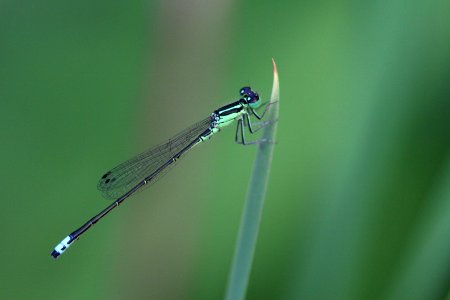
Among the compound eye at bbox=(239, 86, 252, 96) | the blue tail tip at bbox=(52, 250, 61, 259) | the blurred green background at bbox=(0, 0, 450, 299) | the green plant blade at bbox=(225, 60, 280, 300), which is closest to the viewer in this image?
the green plant blade at bbox=(225, 60, 280, 300)

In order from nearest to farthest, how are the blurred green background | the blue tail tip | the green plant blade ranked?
the green plant blade < the blurred green background < the blue tail tip

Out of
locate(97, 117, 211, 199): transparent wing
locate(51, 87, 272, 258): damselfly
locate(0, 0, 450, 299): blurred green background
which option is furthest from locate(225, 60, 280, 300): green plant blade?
locate(97, 117, 211, 199): transparent wing

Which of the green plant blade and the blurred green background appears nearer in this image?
the green plant blade

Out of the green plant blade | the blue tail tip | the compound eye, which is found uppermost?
the compound eye

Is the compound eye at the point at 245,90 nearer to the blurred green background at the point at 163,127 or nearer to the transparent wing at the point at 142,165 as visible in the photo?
A: the blurred green background at the point at 163,127

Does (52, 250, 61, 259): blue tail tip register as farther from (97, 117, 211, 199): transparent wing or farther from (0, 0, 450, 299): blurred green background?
(97, 117, 211, 199): transparent wing

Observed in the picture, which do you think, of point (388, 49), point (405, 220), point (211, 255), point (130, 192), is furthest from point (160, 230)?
point (388, 49)

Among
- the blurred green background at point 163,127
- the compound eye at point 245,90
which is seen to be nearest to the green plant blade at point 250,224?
the blurred green background at point 163,127

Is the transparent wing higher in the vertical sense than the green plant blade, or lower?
higher
